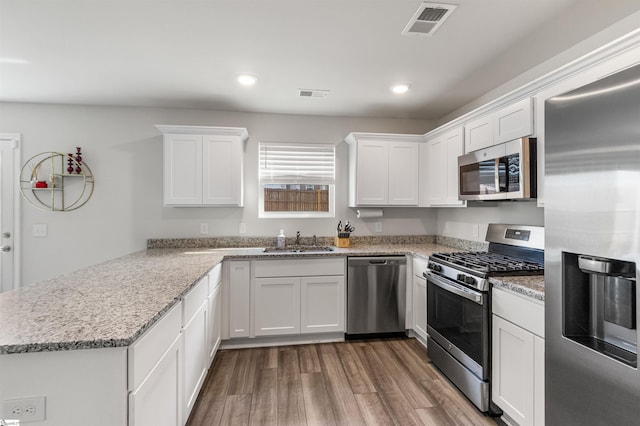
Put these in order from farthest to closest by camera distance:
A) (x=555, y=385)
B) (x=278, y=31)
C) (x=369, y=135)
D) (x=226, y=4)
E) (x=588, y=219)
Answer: (x=369, y=135) → (x=278, y=31) → (x=226, y=4) → (x=555, y=385) → (x=588, y=219)

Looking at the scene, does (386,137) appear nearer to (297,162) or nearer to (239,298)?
(297,162)

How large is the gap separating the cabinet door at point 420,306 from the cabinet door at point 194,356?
6.38ft

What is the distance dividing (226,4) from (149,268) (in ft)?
5.94

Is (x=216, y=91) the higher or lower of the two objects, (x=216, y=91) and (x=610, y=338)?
the higher

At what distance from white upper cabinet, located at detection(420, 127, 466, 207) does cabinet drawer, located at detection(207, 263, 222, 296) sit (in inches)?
90.1

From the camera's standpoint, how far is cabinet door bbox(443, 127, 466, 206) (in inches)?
108

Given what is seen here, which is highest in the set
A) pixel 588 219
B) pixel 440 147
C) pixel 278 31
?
pixel 278 31

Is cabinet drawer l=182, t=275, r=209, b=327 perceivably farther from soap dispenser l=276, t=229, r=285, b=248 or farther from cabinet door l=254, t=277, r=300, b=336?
soap dispenser l=276, t=229, r=285, b=248

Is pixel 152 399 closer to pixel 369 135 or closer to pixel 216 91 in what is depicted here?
pixel 216 91

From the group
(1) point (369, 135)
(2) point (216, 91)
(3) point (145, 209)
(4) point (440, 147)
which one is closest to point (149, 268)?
(3) point (145, 209)

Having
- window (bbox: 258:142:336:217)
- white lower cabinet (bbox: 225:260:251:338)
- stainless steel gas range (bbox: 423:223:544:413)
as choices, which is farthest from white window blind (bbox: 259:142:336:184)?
stainless steel gas range (bbox: 423:223:544:413)

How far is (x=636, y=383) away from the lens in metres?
1.04

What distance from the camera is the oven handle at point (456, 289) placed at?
6.29 feet

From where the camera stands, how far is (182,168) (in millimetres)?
3049
